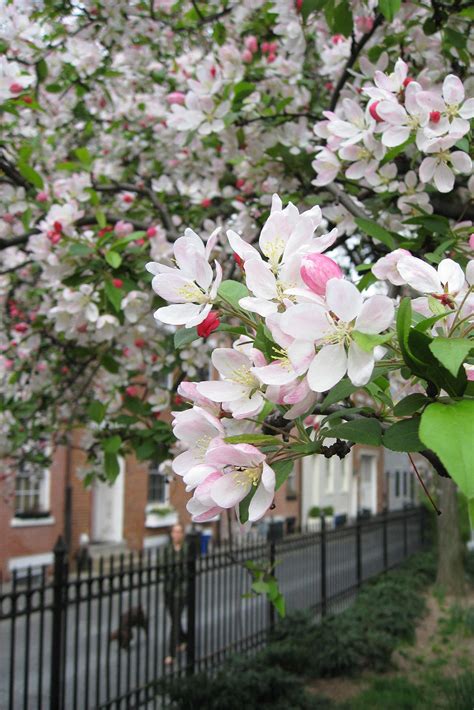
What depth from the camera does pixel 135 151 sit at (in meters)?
5.70

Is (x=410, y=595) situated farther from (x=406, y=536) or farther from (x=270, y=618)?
(x=406, y=536)

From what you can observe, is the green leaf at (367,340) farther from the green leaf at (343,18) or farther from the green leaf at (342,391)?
the green leaf at (343,18)

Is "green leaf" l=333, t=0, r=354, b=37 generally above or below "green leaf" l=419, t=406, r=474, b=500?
above

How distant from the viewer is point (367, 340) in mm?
853

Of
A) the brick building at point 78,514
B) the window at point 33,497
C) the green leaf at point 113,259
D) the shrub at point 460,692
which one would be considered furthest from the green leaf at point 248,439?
the window at point 33,497

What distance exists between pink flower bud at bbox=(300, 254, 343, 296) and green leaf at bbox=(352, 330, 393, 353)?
8cm

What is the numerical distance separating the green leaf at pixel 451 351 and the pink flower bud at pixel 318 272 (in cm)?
15

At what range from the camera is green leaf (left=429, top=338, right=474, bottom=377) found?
830mm

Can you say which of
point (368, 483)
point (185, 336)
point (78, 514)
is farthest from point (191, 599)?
point (368, 483)

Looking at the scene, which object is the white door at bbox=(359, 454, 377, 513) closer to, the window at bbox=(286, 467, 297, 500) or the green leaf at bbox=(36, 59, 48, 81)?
the window at bbox=(286, 467, 297, 500)

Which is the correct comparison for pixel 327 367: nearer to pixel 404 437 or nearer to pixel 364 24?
pixel 404 437

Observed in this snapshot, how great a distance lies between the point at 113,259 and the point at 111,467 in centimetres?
91

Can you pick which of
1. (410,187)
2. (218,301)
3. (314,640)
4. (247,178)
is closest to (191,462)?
(218,301)

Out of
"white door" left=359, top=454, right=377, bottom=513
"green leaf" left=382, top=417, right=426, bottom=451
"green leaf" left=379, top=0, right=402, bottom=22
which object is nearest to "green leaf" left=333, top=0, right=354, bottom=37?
"green leaf" left=379, top=0, right=402, bottom=22
